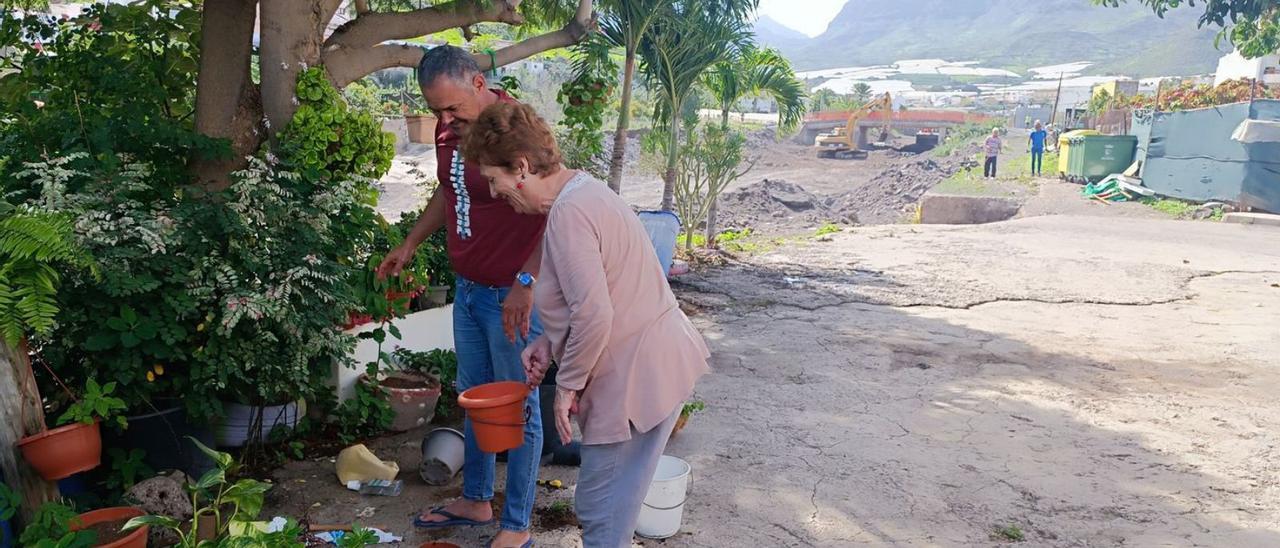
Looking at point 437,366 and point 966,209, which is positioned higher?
point 437,366

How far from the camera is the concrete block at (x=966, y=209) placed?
60.4ft

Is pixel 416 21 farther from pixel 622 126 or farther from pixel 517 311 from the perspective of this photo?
pixel 622 126

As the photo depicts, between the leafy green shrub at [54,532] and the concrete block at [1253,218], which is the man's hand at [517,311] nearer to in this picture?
the leafy green shrub at [54,532]

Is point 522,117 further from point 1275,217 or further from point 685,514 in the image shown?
point 1275,217

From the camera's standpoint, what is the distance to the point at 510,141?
7.48 feet

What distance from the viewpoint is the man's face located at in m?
2.90

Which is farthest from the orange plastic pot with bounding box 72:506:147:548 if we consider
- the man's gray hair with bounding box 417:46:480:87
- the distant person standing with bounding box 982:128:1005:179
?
the distant person standing with bounding box 982:128:1005:179

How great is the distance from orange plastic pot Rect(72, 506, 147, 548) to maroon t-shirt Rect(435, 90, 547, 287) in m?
1.27

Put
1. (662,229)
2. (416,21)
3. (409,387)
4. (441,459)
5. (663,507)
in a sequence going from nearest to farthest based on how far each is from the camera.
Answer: (663,507)
(441,459)
(409,387)
(416,21)
(662,229)

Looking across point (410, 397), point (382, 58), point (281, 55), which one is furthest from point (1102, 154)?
point (281, 55)

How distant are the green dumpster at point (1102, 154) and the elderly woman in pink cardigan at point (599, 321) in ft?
69.4

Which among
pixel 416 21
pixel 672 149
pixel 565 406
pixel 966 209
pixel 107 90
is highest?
pixel 416 21

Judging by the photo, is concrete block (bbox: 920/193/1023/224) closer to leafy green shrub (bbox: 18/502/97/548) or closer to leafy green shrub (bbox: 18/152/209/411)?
leafy green shrub (bbox: 18/152/209/411)

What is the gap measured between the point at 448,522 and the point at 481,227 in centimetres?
119
